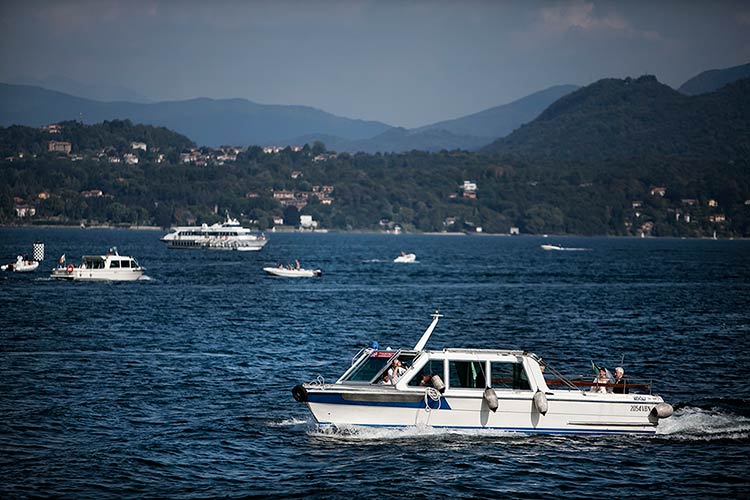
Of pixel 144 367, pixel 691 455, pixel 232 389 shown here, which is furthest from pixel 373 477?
pixel 144 367

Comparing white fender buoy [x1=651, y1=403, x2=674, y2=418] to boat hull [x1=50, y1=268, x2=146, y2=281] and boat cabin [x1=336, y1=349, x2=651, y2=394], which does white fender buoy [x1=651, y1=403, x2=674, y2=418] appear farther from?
boat hull [x1=50, y1=268, x2=146, y2=281]

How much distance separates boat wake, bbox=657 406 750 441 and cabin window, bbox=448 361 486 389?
6.67 meters

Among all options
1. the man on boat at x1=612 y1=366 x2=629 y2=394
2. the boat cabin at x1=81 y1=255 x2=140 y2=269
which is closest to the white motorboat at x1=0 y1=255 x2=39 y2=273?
the boat cabin at x1=81 y1=255 x2=140 y2=269

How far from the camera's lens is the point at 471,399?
31.8m

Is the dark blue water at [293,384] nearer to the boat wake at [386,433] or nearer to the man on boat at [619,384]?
the boat wake at [386,433]

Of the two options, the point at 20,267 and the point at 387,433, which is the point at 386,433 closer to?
the point at 387,433

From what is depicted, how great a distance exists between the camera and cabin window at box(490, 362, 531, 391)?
32.4m

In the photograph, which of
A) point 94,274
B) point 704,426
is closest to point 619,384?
point 704,426

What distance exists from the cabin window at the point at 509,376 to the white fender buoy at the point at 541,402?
563mm

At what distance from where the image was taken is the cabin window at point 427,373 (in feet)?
105

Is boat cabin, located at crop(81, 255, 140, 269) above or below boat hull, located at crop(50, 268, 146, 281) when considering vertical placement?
above

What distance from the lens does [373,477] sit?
2856cm

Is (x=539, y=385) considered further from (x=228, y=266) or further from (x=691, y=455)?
(x=228, y=266)

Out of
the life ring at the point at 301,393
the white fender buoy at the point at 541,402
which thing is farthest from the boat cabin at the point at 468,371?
the life ring at the point at 301,393
